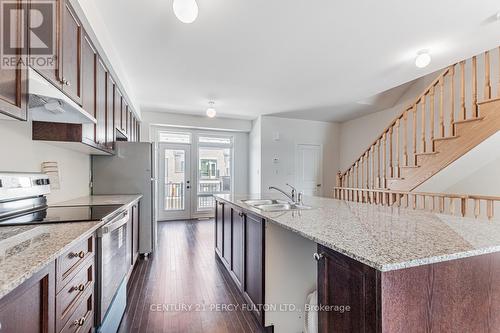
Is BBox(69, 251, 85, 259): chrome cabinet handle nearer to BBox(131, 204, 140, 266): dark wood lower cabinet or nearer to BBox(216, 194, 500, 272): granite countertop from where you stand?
BBox(216, 194, 500, 272): granite countertop

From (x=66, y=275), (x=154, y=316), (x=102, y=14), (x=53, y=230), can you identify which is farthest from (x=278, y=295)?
(x=102, y=14)

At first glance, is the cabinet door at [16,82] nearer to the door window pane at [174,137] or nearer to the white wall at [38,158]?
the white wall at [38,158]

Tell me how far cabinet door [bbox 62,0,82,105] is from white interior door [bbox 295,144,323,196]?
4.93m

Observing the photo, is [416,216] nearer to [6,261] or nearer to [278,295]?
[278,295]

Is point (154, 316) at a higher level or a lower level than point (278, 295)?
lower

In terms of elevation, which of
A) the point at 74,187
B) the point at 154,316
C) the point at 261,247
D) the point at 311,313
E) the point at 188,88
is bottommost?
the point at 154,316

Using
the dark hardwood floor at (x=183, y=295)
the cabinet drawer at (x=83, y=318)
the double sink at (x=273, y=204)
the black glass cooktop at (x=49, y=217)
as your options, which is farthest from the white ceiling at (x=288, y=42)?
the dark hardwood floor at (x=183, y=295)

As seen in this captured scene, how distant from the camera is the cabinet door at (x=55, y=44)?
3.85 ft

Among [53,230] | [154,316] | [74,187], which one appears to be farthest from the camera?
[74,187]

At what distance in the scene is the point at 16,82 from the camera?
1.01m

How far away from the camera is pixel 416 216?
5.13ft

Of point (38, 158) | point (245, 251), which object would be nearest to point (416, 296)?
point (245, 251)

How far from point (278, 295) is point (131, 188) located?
2.35 metres

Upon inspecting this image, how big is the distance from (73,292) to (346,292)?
1253 millimetres
